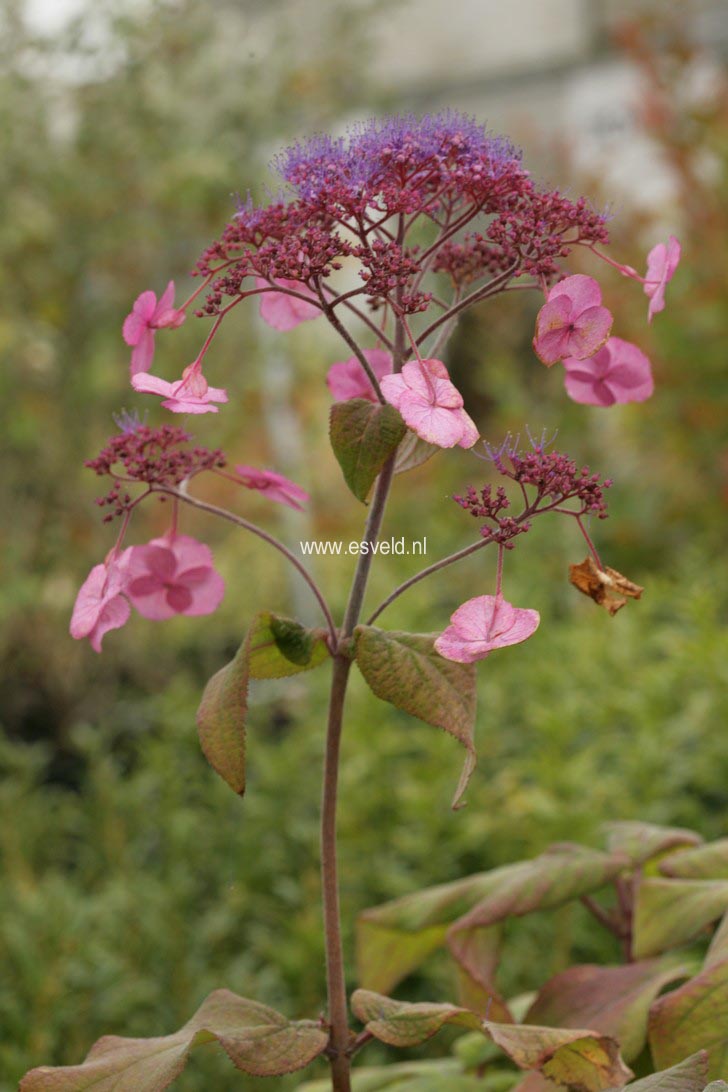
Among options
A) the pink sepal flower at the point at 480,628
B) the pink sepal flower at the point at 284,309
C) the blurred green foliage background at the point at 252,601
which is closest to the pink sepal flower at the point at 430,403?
the pink sepal flower at the point at 480,628

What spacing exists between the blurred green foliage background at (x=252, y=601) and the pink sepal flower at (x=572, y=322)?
999mm

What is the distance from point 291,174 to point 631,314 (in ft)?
12.2

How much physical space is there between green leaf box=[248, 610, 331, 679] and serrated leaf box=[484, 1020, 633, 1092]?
28cm

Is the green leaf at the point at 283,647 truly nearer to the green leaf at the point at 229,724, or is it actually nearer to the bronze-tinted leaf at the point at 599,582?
the green leaf at the point at 229,724

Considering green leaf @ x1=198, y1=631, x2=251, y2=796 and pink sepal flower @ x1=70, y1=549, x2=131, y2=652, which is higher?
pink sepal flower @ x1=70, y1=549, x2=131, y2=652

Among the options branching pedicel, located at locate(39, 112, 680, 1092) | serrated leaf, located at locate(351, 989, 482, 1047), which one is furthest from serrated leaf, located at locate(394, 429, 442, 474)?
serrated leaf, located at locate(351, 989, 482, 1047)

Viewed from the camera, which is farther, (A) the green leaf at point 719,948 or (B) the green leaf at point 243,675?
(A) the green leaf at point 719,948

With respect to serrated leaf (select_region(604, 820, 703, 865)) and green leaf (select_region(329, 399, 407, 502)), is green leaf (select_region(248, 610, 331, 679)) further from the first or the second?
serrated leaf (select_region(604, 820, 703, 865))

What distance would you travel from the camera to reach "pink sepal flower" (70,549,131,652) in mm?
826

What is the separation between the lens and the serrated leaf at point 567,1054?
84cm

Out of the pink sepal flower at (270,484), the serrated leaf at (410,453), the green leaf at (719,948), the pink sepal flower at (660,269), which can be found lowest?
the green leaf at (719,948)

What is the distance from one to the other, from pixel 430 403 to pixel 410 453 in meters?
0.18

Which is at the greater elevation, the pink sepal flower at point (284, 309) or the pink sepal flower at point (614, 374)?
the pink sepal flower at point (284, 309)

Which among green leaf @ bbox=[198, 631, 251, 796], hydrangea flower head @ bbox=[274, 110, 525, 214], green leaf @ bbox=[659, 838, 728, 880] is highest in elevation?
hydrangea flower head @ bbox=[274, 110, 525, 214]
